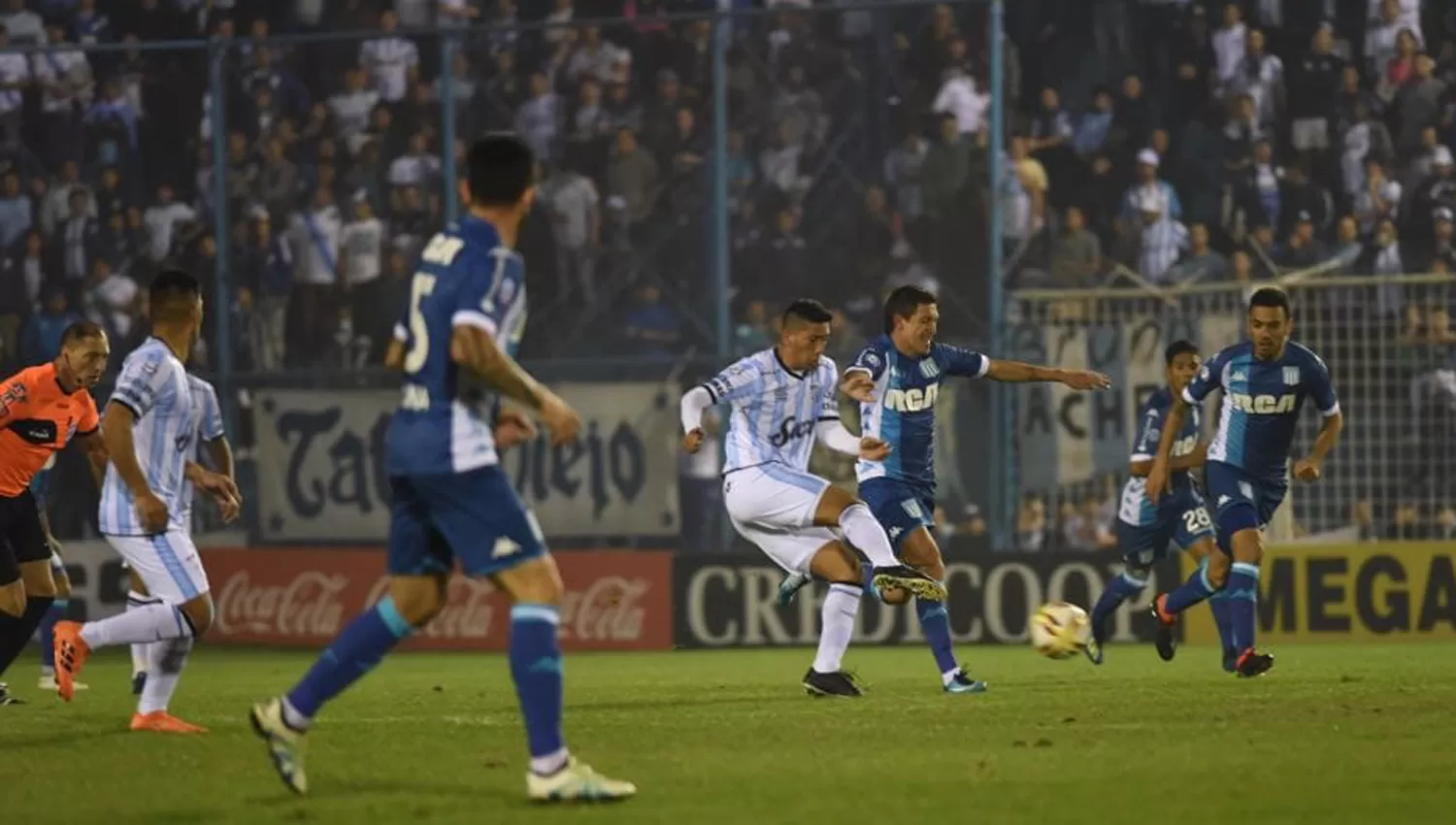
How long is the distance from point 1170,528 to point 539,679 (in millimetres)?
10108

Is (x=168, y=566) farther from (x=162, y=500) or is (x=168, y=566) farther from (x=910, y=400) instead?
(x=910, y=400)

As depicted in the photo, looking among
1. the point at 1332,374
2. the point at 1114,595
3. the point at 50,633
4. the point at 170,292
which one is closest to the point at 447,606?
the point at 50,633

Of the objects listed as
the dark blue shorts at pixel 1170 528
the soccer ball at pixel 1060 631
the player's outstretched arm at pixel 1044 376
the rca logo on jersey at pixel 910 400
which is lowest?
the soccer ball at pixel 1060 631

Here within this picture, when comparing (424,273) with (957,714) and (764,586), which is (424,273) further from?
(764,586)

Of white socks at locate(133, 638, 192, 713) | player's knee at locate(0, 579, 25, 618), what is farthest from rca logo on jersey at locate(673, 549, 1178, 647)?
white socks at locate(133, 638, 192, 713)

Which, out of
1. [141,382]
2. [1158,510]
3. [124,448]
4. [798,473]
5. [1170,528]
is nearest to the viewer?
[124,448]

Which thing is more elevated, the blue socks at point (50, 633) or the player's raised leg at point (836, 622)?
the player's raised leg at point (836, 622)

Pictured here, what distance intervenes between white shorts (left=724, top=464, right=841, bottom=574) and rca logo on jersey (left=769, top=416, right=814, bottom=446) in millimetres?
154

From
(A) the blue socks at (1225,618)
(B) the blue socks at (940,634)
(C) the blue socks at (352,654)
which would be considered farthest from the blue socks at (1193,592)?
(C) the blue socks at (352,654)

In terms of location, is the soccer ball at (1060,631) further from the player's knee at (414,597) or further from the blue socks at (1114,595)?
the player's knee at (414,597)

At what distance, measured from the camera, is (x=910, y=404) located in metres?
14.1

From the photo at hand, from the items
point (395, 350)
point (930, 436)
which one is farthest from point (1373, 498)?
point (395, 350)

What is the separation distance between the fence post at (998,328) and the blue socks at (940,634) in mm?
6025

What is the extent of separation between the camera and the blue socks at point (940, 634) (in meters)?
13.4
